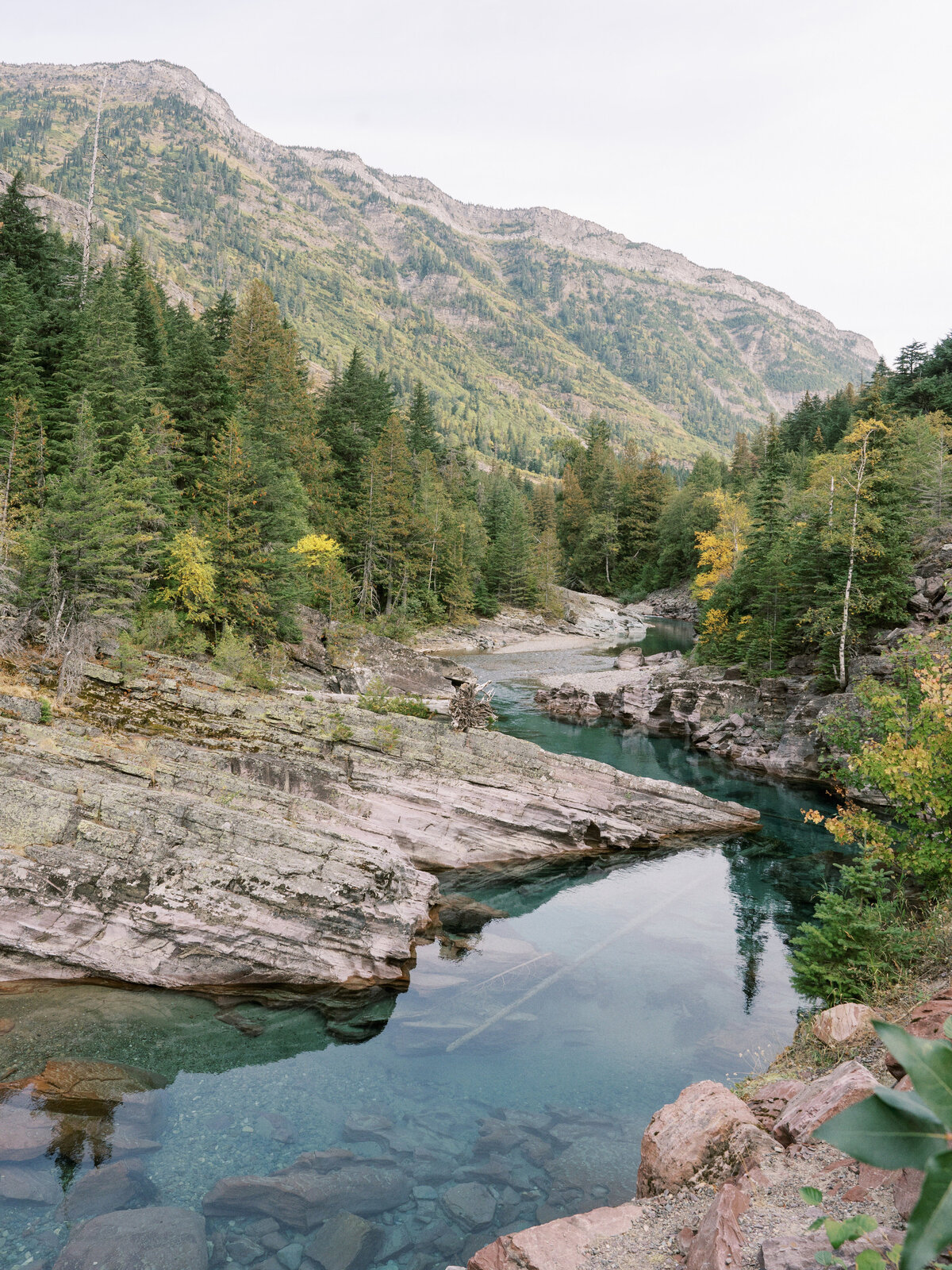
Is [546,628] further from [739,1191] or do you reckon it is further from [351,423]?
[739,1191]

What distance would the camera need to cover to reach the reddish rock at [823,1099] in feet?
26.8

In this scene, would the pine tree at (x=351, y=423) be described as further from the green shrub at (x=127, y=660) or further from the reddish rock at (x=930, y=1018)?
the reddish rock at (x=930, y=1018)

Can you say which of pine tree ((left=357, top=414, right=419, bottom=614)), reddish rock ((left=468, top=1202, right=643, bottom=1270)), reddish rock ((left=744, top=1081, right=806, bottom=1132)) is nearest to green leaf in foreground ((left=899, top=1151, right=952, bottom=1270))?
reddish rock ((left=468, top=1202, right=643, bottom=1270))

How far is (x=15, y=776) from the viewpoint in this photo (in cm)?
1587

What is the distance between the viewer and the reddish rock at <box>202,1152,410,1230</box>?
9789mm

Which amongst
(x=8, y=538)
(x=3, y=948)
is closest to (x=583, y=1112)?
(x=3, y=948)

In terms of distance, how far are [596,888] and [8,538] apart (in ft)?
74.6

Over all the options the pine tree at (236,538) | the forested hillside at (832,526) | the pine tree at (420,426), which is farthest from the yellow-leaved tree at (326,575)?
the pine tree at (420,426)

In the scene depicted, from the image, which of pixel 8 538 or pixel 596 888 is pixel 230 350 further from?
pixel 596 888

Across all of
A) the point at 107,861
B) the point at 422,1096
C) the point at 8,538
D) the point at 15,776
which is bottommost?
the point at 422,1096

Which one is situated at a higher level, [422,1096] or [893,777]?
[893,777]

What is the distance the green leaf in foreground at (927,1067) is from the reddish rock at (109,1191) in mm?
11756

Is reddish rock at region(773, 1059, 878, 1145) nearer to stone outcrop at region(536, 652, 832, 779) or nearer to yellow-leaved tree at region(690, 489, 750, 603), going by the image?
stone outcrop at region(536, 652, 832, 779)

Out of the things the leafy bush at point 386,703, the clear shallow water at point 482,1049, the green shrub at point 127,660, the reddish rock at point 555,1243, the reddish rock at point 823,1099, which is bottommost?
the clear shallow water at point 482,1049
